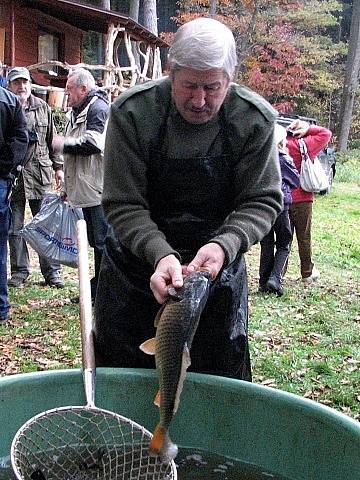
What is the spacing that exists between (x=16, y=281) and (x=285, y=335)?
2.99m

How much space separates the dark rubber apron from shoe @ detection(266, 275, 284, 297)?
17.1 ft

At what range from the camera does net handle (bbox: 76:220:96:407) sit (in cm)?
262

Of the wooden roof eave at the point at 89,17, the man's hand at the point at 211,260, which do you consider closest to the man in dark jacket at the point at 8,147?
the man's hand at the point at 211,260

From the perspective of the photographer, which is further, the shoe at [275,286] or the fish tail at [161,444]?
the shoe at [275,286]

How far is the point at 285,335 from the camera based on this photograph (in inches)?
267

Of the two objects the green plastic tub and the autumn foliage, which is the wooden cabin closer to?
the autumn foliage

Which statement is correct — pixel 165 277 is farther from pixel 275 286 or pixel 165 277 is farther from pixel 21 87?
pixel 275 286

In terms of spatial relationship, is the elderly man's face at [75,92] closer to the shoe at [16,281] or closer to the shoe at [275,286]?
the shoe at [16,281]

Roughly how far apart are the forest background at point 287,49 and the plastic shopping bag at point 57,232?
63.1ft

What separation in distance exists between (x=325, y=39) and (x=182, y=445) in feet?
101

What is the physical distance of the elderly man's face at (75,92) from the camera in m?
6.78

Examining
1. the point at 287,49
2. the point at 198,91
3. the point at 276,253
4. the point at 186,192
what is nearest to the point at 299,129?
the point at 276,253

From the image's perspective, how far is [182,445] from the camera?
274cm

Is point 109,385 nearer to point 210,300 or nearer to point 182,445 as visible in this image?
point 182,445
